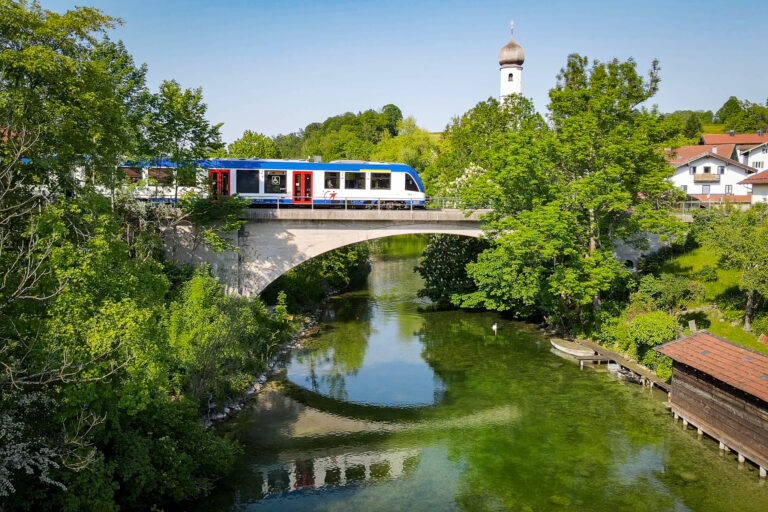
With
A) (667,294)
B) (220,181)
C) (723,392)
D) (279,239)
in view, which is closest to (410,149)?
(279,239)

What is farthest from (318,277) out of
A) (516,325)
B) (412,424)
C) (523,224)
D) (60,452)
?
(60,452)

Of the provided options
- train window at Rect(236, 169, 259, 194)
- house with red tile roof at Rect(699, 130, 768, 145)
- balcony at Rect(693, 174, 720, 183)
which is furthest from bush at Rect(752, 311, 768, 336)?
house with red tile roof at Rect(699, 130, 768, 145)

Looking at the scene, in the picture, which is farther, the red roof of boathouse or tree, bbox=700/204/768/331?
tree, bbox=700/204/768/331

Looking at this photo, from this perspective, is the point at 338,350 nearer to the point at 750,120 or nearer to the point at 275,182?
the point at 275,182

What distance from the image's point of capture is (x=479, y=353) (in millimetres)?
30297

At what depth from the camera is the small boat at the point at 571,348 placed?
28672 mm

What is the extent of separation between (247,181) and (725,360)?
23409 millimetres

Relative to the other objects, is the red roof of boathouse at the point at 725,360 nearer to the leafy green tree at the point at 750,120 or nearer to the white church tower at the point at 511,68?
the white church tower at the point at 511,68

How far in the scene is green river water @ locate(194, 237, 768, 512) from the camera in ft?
54.6

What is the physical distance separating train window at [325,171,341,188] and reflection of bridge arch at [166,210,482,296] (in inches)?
81.5

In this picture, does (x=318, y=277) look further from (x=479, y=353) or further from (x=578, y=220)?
(x=578, y=220)

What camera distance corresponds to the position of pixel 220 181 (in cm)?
3103

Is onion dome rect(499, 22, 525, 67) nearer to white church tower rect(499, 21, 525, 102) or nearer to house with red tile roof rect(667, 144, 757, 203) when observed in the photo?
white church tower rect(499, 21, 525, 102)

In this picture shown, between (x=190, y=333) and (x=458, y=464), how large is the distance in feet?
32.8
